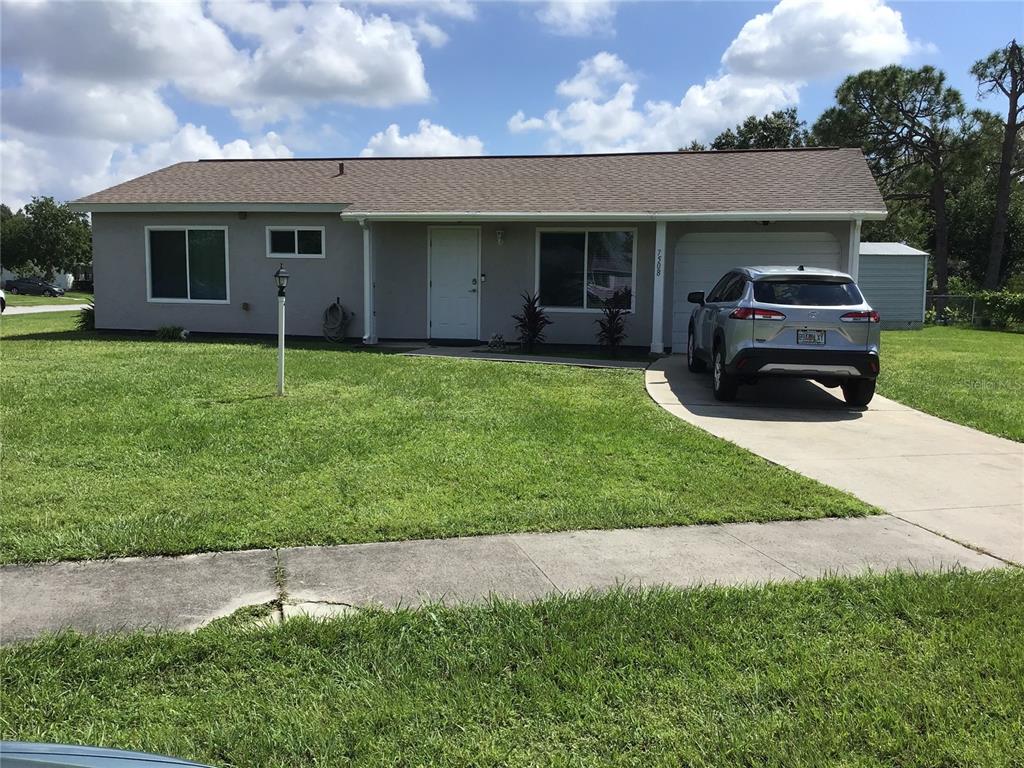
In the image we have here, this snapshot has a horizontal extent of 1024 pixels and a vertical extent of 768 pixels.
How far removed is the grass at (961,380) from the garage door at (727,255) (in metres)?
2.44

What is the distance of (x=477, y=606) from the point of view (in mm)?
3750

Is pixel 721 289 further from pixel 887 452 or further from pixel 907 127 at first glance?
pixel 907 127

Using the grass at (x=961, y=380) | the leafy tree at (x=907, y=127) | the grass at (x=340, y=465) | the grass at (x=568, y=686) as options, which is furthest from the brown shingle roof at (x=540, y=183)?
the leafy tree at (x=907, y=127)

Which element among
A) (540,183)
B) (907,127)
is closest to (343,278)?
(540,183)

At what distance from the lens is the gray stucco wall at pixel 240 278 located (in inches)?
645

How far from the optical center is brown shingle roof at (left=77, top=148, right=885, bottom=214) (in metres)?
14.7

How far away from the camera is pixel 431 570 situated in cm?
423

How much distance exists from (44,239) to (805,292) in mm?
73613

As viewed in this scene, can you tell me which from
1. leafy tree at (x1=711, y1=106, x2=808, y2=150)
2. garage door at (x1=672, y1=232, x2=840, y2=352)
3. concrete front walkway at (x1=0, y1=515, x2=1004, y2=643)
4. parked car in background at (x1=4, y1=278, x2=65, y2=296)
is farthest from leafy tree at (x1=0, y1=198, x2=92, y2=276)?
concrete front walkway at (x1=0, y1=515, x2=1004, y2=643)

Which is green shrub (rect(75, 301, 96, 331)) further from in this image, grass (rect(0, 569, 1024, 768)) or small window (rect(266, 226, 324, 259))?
grass (rect(0, 569, 1024, 768))

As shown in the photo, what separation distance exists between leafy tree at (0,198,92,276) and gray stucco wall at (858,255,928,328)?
6361 cm

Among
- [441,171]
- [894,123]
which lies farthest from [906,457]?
[894,123]

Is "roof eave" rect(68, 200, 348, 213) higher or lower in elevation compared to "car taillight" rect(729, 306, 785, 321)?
higher

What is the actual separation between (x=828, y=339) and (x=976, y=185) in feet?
126
